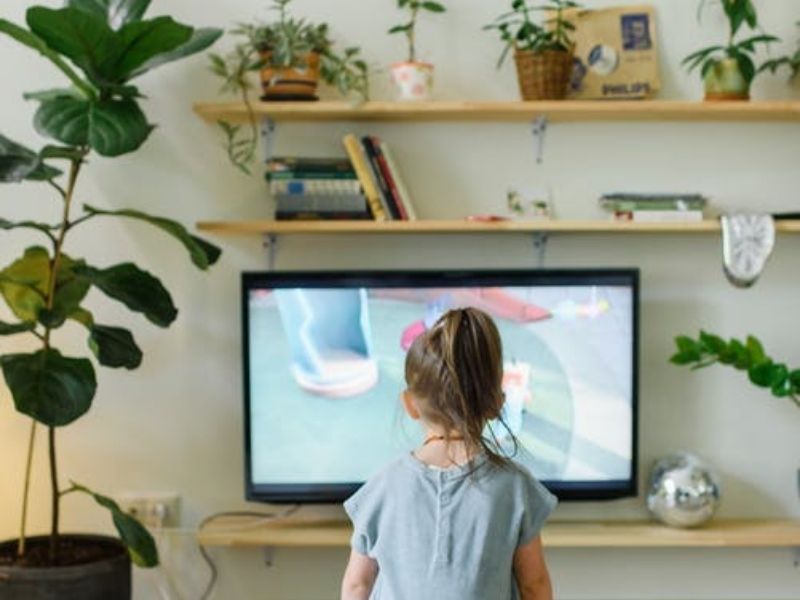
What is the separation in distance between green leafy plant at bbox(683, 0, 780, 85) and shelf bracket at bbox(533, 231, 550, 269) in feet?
1.89

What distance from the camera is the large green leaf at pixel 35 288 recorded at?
2900 mm

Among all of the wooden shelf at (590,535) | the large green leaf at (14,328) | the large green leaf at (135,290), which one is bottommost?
the wooden shelf at (590,535)

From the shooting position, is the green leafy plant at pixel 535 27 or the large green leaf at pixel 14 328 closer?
the large green leaf at pixel 14 328

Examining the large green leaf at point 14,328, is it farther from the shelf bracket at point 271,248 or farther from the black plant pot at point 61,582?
the shelf bracket at point 271,248

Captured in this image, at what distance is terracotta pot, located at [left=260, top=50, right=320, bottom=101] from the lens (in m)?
3.11

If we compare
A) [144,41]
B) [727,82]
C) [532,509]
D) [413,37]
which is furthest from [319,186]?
[532,509]

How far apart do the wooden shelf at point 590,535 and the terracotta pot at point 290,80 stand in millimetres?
1082

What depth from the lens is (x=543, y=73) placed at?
10.2 ft

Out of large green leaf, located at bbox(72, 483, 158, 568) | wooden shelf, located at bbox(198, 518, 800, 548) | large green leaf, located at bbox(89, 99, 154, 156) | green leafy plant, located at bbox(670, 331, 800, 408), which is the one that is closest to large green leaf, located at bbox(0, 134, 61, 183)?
large green leaf, located at bbox(89, 99, 154, 156)

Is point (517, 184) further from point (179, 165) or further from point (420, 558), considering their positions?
point (420, 558)

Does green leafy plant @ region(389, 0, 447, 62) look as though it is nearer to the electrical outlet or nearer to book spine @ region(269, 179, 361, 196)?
book spine @ region(269, 179, 361, 196)

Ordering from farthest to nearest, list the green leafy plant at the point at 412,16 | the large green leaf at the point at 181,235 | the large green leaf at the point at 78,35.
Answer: the green leafy plant at the point at 412,16
the large green leaf at the point at 181,235
the large green leaf at the point at 78,35

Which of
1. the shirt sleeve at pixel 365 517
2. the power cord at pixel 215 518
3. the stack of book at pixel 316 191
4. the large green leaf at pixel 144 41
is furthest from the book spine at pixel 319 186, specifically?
the shirt sleeve at pixel 365 517

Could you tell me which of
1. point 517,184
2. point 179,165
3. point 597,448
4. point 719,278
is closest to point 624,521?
point 597,448
